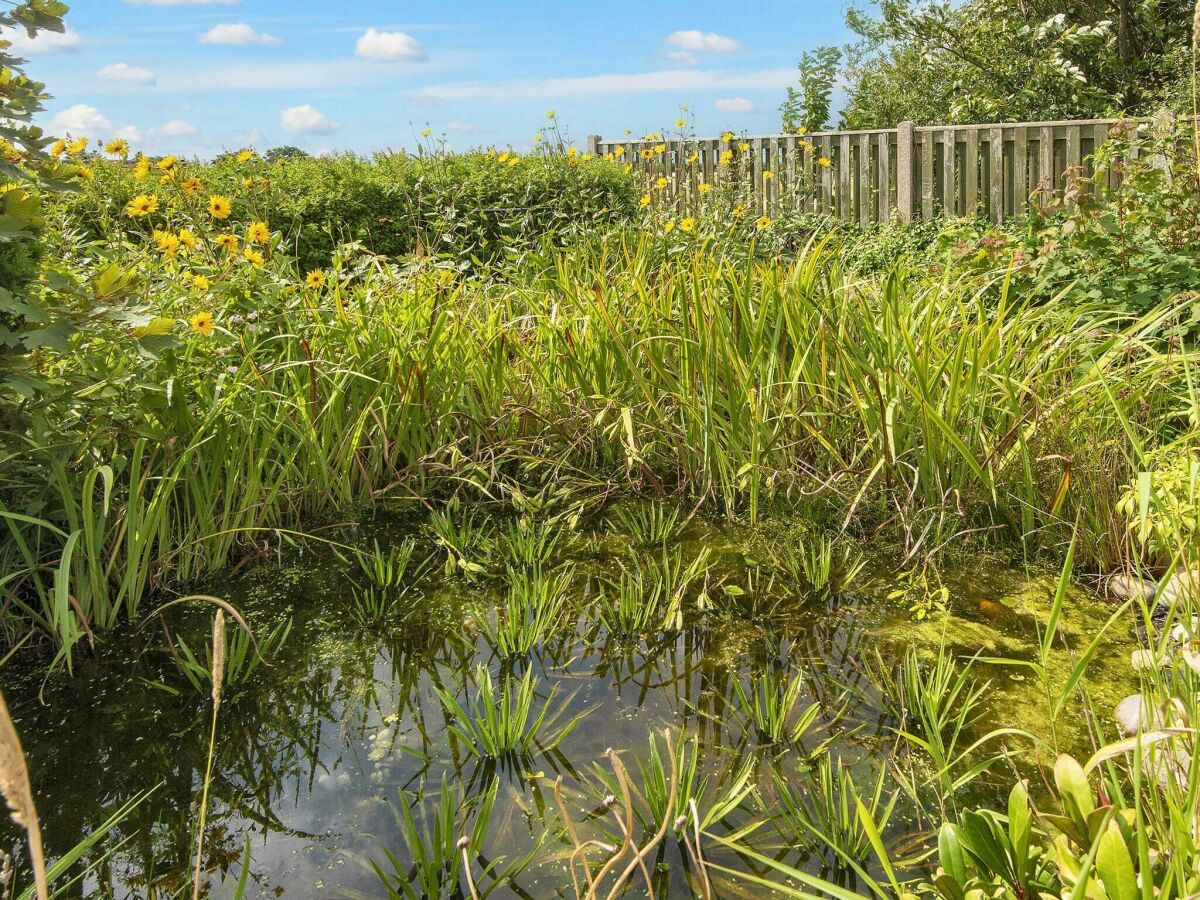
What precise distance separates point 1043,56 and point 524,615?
44.2 feet

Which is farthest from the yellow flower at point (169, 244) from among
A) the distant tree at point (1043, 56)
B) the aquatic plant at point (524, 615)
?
the distant tree at point (1043, 56)

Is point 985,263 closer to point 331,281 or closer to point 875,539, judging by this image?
point 875,539

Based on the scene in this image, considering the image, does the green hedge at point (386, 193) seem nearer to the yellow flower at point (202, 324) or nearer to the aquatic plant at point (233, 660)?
the yellow flower at point (202, 324)

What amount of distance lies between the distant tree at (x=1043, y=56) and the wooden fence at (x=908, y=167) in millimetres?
3220

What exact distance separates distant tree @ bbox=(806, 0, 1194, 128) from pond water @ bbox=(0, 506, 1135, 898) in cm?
1137

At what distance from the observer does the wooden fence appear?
352 inches

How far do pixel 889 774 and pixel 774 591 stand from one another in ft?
2.80

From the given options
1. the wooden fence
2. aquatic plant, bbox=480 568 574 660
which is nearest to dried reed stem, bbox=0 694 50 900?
aquatic plant, bbox=480 568 574 660

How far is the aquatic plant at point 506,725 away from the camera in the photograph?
5.96ft

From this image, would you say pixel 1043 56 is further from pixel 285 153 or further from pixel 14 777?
pixel 14 777

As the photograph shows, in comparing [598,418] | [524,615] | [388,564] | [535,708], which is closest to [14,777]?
[535,708]

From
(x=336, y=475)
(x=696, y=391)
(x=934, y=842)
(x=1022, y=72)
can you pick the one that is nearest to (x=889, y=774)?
(x=934, y=842)

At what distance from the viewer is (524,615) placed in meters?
2.51

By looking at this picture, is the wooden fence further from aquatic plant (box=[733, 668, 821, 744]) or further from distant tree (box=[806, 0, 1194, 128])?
aquatic plant (box=[733, 668, 821, 744])
